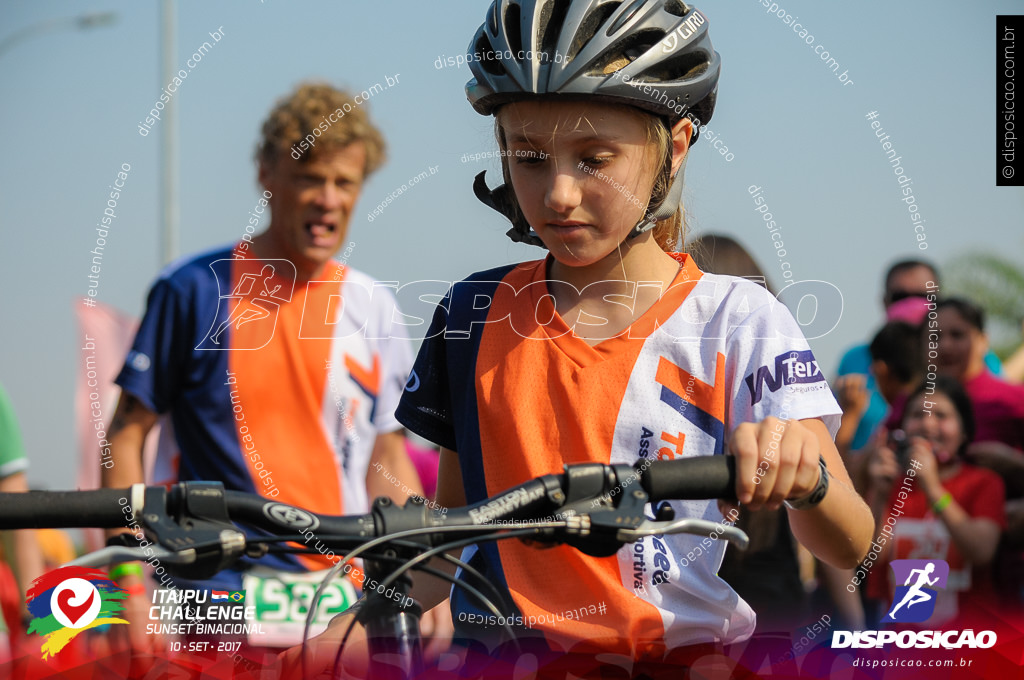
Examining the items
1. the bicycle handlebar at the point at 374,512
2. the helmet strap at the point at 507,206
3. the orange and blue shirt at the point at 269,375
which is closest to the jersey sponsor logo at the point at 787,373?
the bicycle handlebar at the point at 374,512

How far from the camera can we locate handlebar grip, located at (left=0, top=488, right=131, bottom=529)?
1786 mm

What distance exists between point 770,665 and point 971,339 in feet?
14.7

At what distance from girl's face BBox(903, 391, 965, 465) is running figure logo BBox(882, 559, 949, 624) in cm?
70

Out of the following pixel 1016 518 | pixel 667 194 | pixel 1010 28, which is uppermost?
pixel 1010 28

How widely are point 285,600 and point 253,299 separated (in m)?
1.44

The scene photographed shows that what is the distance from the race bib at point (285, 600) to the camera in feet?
12.8

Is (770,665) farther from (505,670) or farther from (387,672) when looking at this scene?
(387,672)

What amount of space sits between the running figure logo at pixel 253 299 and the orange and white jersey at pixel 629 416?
2376mm

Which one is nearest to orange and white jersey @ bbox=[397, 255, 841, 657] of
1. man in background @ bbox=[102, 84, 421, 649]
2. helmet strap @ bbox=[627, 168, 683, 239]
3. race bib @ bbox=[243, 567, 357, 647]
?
helmet strap @ bbox=[627, 168, 683, 239]

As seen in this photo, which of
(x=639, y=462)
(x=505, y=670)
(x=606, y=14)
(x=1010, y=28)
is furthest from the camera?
(x=1010, y=28)

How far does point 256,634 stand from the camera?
393 centimetres

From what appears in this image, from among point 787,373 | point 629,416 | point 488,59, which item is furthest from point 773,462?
point 488,59

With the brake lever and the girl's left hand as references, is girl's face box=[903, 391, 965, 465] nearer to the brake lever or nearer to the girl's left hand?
the girl's left hand

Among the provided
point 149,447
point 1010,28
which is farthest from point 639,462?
point 1010,28
